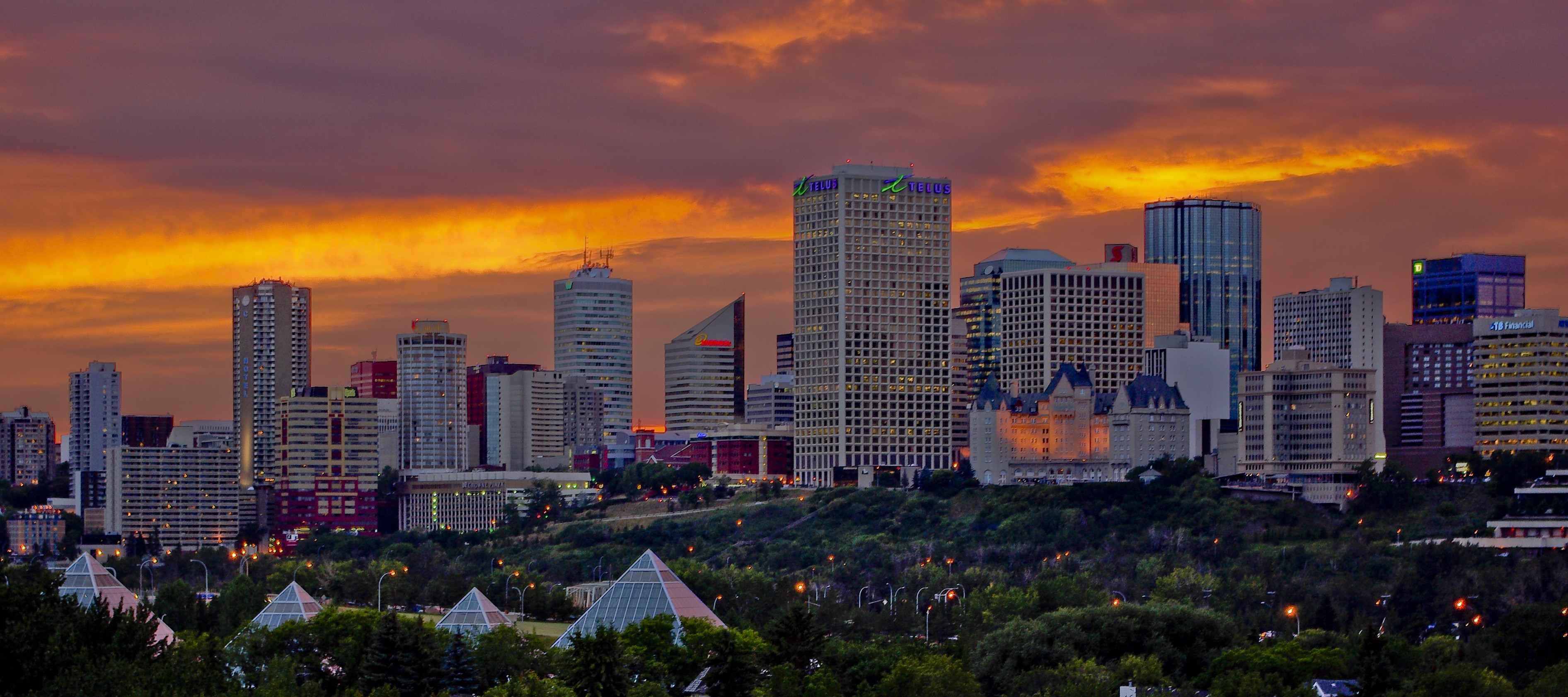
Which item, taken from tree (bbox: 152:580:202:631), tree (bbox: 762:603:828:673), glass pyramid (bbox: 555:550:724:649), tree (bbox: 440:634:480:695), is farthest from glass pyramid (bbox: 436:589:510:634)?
tree (bbox: 152:580:202:631)

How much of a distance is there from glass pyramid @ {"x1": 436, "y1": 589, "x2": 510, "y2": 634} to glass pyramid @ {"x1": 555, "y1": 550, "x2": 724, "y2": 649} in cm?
539

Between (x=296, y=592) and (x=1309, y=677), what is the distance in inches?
2988

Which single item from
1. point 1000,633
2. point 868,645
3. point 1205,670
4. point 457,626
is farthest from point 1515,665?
point 457,626

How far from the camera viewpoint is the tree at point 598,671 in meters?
118

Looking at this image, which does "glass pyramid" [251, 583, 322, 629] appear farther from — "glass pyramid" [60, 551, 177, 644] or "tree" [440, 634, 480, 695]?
"tree" [440, 634, 480, 695]

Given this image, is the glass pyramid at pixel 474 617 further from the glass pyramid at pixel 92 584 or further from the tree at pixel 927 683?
the tree at pixel 927 683

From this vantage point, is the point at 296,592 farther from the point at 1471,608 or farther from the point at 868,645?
the point at 1471,608

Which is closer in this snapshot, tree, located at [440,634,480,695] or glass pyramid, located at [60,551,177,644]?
tree, located at [440,634,480,695]

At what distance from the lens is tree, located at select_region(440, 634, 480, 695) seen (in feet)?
410

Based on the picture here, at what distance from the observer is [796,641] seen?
128875 millimetres

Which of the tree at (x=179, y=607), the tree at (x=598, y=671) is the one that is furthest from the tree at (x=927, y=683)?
the tree at (x=179, y=607)

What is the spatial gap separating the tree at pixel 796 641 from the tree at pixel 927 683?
17.3 feet

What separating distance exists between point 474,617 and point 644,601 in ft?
42.9

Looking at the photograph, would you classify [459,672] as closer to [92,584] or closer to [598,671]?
[598,671]
